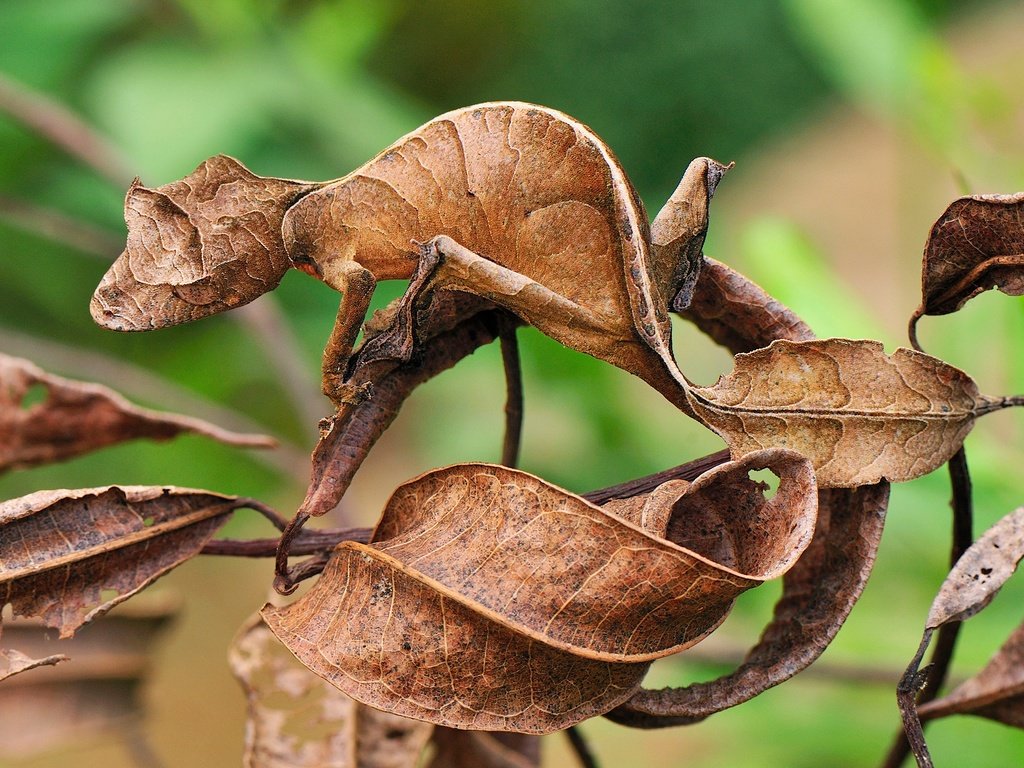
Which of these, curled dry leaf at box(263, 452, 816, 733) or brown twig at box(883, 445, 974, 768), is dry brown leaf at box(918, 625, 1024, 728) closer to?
brown twig at box(883, 445, 974, 768)

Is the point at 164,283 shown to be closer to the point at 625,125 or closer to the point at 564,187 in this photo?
the point at 564,187

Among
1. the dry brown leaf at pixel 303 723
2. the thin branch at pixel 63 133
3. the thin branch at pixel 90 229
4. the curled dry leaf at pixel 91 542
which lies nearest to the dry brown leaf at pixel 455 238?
the curled dry leaf at pixel 91 542

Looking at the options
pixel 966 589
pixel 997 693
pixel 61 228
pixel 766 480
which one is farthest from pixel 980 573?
pixel 61 228

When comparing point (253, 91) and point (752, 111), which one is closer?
point (253, 91)

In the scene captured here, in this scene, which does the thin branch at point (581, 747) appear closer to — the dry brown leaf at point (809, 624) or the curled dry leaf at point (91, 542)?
the dry brown leaf at point (809, 624)

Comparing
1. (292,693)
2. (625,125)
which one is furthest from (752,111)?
(292,693)

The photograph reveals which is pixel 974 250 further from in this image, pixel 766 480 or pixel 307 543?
pixel 766 480

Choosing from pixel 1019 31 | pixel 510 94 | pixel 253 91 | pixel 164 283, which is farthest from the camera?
pixel 1019 31

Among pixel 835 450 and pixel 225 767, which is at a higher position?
pixel 835 450
